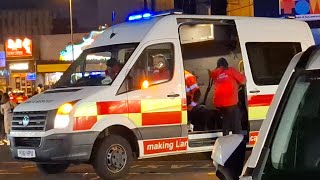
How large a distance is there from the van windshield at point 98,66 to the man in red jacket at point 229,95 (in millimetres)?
1701

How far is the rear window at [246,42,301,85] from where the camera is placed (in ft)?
33.4

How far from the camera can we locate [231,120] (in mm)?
9844

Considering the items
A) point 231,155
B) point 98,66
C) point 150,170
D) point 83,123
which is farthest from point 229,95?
point 231,155

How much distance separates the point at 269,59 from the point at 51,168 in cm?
404

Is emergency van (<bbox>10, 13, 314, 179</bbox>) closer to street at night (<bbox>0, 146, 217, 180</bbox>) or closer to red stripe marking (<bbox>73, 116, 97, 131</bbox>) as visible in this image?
red stripe marking (<bbox>73, 116, 97, 131</bbox>)

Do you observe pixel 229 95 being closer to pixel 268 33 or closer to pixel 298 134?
pixel 268 33

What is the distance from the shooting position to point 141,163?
36.6 feet

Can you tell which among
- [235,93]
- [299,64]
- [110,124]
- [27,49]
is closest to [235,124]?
[235,93]

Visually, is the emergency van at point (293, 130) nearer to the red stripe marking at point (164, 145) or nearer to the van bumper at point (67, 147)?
the van bumper at point (67, 147)

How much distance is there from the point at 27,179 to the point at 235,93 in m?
3.54

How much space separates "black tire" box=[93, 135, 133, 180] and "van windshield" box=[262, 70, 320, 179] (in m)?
6.09

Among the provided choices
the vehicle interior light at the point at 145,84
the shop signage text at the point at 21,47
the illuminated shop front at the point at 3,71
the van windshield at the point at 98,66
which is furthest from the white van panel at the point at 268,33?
the illuminated shop front at the point at 3,71

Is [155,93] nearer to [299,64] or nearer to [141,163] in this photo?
[141,163]

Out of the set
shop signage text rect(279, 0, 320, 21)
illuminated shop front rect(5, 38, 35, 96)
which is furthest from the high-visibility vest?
illuminated shop front rect(5, 38, 35, 96)
